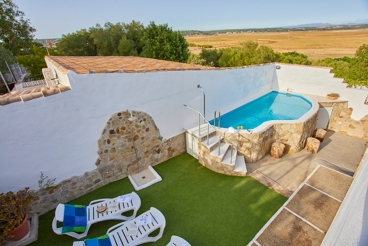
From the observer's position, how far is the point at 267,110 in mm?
12492

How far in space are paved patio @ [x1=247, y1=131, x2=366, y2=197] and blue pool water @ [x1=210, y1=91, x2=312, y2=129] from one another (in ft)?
8.39

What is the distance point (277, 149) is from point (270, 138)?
0.59 metres

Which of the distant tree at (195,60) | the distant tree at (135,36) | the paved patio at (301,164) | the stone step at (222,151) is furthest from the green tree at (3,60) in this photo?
the paved patio at (301,164)

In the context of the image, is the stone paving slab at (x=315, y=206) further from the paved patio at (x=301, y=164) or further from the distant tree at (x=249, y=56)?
the distant tree at (x=249, y=56)

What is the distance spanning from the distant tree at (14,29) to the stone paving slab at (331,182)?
41664mm

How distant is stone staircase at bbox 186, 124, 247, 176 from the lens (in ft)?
23.9

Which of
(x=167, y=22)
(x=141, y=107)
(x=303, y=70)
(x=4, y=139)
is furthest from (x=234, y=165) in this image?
(x=167, y=22)

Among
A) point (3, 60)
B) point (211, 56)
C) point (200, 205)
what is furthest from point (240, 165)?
point (3, 60)

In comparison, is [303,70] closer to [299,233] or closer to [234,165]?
[234,165]

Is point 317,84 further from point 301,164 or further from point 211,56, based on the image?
point 211,56

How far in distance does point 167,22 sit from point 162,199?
2163 centimetres

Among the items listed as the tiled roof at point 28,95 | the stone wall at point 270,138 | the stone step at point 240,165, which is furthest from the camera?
the stone wall at point 270,138

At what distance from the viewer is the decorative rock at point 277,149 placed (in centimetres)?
823

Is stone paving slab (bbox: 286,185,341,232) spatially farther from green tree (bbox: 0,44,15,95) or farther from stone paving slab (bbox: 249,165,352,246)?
green tree (bbox: 0,44,15,95)
